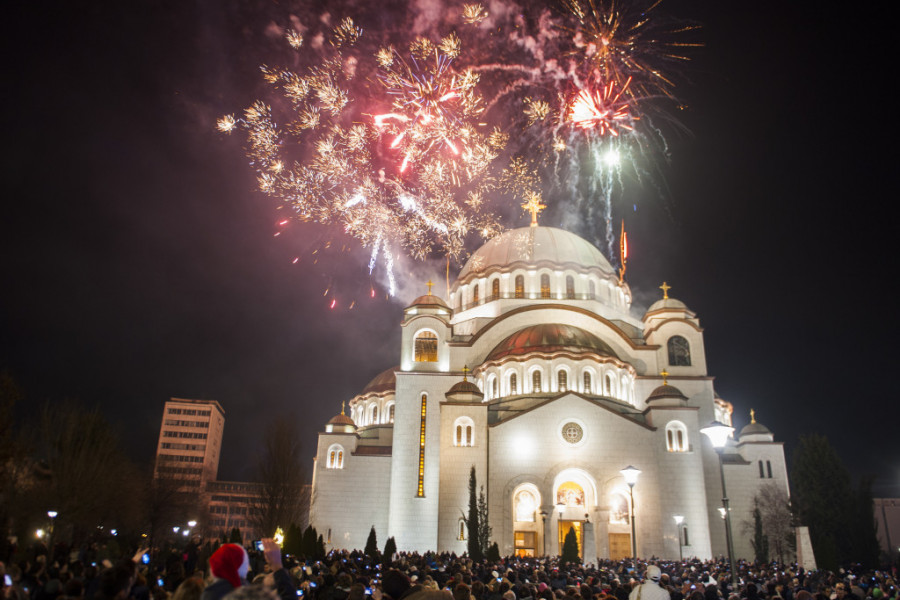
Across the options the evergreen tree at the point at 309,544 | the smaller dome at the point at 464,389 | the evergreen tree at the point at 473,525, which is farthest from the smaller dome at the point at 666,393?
the evergreen tree at the point at 309,544

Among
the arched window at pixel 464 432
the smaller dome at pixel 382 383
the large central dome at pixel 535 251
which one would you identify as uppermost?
the large central dome at pixel 535 251

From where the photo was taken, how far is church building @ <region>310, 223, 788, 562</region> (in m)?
32.0

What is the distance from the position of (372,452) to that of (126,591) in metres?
34.1

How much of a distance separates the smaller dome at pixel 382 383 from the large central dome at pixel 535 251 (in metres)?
9.33

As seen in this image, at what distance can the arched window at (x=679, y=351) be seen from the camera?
3969cm

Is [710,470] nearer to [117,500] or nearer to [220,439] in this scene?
[117,500]

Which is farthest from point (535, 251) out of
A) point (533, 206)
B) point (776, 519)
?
point (776, 519)

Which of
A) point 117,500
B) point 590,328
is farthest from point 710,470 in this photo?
point 117,500

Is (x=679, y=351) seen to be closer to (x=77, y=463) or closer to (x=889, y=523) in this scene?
(x=889, y=523)

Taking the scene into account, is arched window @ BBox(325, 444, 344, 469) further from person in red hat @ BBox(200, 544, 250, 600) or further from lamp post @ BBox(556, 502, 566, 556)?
person in red hat @ BBox(200, 544, 250, 600)

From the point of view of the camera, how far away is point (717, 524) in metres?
34.1

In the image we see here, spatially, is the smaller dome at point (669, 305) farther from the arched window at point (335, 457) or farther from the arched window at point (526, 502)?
the arched window at point (335, 457)

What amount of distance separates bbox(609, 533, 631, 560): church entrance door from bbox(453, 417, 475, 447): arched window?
8250 mm

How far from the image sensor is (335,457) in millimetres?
38156
